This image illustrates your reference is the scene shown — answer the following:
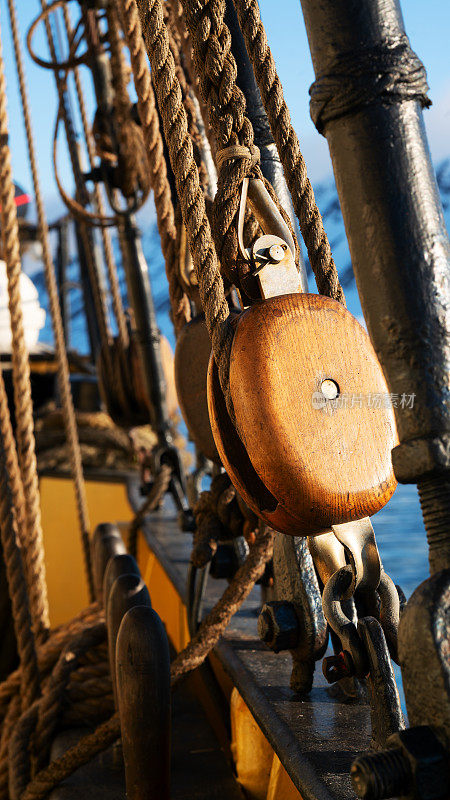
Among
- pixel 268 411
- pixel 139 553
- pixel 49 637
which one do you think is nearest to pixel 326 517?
pixel 268 411

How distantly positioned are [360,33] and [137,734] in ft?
1.81

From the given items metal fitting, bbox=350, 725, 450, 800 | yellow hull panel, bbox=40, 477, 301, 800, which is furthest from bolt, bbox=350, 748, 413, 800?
yellow hull panel, bbox=40, 477, 301, 800

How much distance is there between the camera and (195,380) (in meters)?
1.07

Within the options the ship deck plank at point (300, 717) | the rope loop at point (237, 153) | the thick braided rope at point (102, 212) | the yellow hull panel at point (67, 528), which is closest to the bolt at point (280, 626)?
the ship deck plank at point (300, 717)

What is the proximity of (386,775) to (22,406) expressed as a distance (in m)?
0.93

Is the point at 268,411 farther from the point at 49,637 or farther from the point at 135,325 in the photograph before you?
the point at 135,325

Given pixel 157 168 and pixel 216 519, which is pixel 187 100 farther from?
pixel 216 519

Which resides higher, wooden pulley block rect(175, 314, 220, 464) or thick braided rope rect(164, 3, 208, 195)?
thick braided rope rect(164, 3, 208, 195)

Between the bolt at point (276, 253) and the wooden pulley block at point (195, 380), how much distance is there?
42 centimetres

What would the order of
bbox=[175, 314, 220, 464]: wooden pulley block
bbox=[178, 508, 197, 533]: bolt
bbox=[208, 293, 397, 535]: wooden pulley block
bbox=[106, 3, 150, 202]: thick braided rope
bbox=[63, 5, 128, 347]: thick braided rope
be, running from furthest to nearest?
bbox=[63, 5, 128, 347]: thick braided rope → bbox=[106, 3, 150, 202]: thick braided rope → bbox=[178, 508, 197, 533]: bolt → bbox=[175, 314, 220, 464]: wooden pulley block → bbox=[208, 293, 397, 535]: wooden pulley block

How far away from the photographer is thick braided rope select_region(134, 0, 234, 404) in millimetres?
599

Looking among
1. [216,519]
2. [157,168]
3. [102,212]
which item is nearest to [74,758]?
[216,519]

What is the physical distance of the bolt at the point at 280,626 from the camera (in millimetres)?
729

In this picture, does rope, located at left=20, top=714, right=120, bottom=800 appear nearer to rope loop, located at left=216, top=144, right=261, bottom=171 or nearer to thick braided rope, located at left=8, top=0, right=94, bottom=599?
rope loop, located at left=216, top=144, right=261, bottom=171
